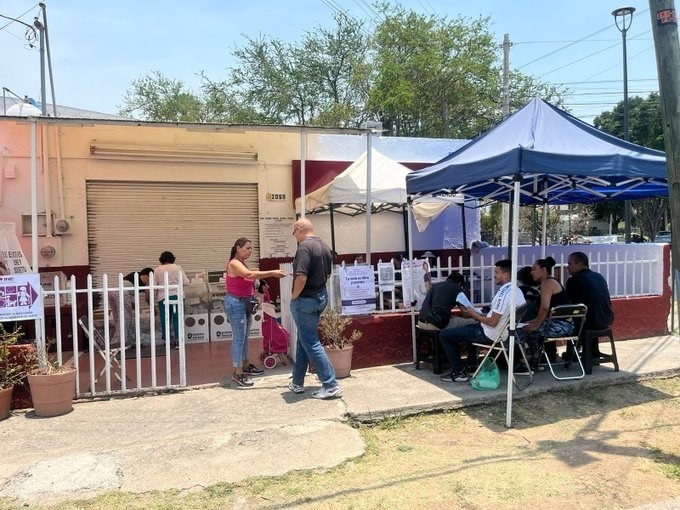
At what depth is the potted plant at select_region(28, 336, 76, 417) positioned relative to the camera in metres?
4.91

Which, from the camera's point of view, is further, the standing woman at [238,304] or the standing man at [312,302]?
the standing woman at [238,304]

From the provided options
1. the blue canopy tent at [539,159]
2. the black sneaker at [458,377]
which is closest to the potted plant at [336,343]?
the blue canopy tent at [539,159]

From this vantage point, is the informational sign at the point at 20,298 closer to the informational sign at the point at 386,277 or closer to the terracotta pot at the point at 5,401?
the terracotta pot at the point at 5,401

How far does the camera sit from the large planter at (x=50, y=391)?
193 inches

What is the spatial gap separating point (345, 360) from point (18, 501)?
3.37 metres

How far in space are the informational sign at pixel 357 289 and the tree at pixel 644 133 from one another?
24.2 m

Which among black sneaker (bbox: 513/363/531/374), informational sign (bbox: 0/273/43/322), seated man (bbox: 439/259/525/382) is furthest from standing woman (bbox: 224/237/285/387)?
black sneaker (bbox: 513/363/531/374)

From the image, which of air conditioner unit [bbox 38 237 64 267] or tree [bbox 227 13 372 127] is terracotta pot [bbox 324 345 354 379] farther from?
tree [bbox 227 13 372 127]

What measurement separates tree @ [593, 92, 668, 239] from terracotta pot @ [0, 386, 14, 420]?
27.7 meters

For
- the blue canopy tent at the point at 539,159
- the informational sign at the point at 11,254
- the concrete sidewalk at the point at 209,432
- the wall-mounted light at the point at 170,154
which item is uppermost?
the wall-mounted light at the point at 170,154

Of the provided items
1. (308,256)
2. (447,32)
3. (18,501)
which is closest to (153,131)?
(308,256)

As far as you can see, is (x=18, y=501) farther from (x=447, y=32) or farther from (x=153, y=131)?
(x=447, y=32)

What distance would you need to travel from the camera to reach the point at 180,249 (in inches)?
360

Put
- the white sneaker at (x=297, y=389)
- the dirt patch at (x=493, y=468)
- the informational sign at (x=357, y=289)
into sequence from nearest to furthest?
the dirt patch at (x=493, y=468) → the white sneaker at (x=297, y=389) → the informational sign at (x=357, y=289)
